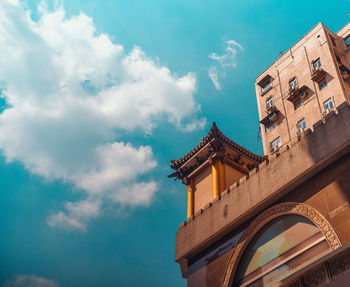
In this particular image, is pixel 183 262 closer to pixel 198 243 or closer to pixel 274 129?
pixel 198 243

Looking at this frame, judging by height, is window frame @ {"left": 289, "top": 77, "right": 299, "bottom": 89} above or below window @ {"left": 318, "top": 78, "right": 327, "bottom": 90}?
above

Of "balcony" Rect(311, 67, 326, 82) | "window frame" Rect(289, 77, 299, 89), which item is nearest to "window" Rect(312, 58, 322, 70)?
"balcony" Rect(311, 67, 326, 82)

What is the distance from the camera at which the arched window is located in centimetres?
1747

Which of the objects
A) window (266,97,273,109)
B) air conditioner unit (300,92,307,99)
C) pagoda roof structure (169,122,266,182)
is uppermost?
window (266,97,273,109)

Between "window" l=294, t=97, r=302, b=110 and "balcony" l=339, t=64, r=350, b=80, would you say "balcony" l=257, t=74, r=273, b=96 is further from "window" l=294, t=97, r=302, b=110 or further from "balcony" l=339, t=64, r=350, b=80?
"balcony" l=339, t=64, r=350, b=80

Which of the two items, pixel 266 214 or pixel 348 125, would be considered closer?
pixel 348 125

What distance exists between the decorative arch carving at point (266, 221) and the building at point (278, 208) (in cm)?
5

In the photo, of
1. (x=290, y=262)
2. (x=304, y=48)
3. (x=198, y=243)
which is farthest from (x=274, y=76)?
(x=290, y=262)

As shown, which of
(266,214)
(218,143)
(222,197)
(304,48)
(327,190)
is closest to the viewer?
(327,190)

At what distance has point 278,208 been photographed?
20094 millimetres

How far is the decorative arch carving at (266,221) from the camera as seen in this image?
692 inches

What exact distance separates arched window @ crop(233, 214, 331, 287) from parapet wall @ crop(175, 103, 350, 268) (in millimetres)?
1541

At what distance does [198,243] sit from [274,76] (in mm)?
22230

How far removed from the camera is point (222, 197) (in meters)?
24.2
